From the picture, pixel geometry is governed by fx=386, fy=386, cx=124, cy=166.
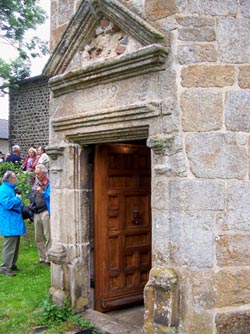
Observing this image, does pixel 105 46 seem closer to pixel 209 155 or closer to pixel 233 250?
pixel 209 155

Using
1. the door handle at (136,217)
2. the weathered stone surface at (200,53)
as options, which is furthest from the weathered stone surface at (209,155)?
the door handle at (136,217)

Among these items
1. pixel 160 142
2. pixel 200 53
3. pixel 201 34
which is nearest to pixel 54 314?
pixel 160 142

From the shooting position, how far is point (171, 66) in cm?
333

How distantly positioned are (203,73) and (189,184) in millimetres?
950

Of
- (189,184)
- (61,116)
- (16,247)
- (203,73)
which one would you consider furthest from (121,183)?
(16,247)

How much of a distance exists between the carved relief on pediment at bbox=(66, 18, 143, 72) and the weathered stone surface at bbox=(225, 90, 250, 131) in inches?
38.1

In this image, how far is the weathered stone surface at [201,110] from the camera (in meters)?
3.28

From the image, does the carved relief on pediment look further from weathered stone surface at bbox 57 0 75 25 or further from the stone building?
weathered stone surface at bbox 57 0 75 25

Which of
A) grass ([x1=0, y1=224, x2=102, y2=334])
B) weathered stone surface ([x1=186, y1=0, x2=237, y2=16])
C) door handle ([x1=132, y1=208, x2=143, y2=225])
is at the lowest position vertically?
grass ([x1=0, y1=224, x2=102, y2=334])

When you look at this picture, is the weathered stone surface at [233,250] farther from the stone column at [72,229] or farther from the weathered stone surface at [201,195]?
the stone column at [72,229]

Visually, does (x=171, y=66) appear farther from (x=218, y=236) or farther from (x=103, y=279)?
(x=103, y=279)

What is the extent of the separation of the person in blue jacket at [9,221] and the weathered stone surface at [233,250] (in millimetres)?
3900

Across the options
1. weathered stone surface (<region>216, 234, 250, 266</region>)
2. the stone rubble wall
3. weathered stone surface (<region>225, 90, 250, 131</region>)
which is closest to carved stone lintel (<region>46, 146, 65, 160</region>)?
the stone rubble wall

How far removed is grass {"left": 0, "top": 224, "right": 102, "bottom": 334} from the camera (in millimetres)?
4215
